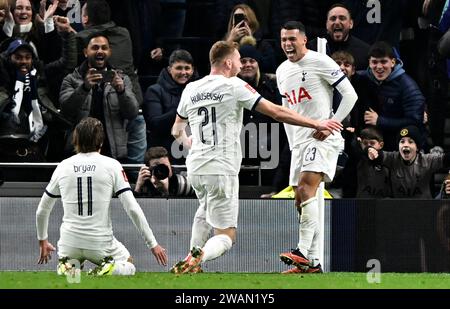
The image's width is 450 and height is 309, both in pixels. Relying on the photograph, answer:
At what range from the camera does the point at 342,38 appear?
1650 cm

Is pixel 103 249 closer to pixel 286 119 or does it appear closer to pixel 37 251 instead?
pixel 286 119

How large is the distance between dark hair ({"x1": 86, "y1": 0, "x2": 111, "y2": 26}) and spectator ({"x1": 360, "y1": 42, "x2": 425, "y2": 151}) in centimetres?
315

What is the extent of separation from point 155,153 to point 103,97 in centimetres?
113

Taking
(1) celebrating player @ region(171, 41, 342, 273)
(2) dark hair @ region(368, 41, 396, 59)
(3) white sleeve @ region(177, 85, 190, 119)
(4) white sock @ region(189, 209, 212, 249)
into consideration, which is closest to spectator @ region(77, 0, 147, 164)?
(2) dark hair @ region(368, 41, 396, 59)

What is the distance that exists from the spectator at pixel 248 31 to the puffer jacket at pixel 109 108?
1.41 m

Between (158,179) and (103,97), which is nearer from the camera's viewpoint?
(158,179)

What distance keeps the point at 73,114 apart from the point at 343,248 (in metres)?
3.49

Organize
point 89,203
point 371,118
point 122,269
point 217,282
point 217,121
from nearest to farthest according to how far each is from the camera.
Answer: point 217,282, point 89,203, point 122,269, point 217,121, point 371,118

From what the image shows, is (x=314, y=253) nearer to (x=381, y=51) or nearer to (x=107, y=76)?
(x=381, y=51)

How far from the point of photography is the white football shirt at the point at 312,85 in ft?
44.9

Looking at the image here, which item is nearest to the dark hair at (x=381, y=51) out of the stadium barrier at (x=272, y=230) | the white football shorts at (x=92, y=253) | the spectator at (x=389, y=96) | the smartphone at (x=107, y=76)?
the spectator at (x=389, y=96)

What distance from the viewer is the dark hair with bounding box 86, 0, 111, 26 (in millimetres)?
16609

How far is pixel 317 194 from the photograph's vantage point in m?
14.3

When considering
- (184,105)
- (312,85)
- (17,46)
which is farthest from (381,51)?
(17,46)
